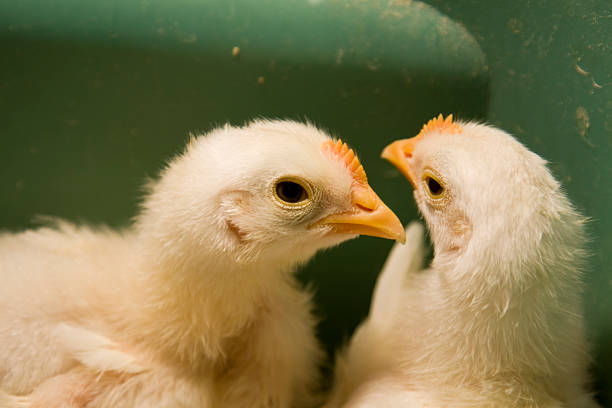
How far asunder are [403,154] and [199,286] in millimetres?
718

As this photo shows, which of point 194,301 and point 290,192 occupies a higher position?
point 290,192

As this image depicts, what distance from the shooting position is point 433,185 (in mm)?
1393

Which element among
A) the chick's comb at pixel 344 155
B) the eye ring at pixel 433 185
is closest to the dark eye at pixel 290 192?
the chick's comb at pixel 344 155

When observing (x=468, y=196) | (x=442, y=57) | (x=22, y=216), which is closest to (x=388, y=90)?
(x=442, y=57)

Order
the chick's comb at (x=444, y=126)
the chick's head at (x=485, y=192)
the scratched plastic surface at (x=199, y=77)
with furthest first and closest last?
the scratched plastic surface at (x=199, y=77), the chick's comb at (x=444, y=126), the chick's head at (x=485, y=192)

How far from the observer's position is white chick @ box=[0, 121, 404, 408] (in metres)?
1.25

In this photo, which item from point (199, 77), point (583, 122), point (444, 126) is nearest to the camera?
point (583, 122)

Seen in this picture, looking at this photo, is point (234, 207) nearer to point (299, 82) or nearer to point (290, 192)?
point (290, 192)

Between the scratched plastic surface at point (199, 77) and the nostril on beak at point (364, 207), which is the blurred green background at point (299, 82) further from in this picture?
the nostril on beak at point (364, 207)

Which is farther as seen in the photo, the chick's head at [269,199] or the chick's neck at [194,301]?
the chick's neck at [194,301]

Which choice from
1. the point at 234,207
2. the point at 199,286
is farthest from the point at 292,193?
the point at 199,286

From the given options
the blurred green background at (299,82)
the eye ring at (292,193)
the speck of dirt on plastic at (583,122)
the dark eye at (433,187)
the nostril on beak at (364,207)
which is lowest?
the nostril on beak at (364,207)

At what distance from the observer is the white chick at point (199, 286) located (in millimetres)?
1254

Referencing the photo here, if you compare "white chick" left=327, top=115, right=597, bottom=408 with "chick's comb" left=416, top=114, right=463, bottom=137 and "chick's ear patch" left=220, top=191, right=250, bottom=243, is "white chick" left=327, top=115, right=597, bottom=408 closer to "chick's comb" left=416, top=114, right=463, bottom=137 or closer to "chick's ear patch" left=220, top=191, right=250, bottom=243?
"chick's comb" left=416, top=114, right=463, bottom=137
